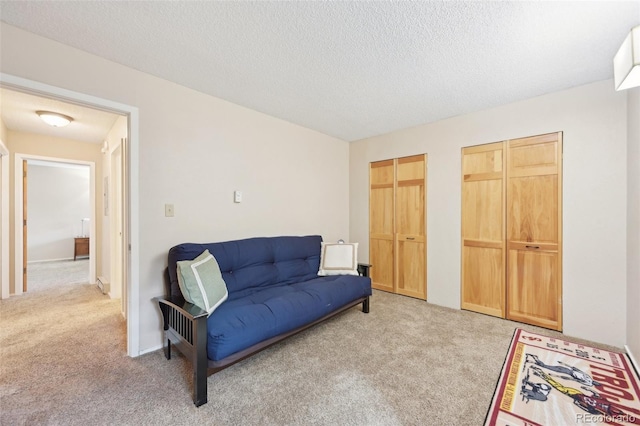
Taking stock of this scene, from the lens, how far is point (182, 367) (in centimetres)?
200

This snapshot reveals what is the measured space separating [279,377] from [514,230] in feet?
9.07

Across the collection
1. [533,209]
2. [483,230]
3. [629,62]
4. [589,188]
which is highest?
[629,62]

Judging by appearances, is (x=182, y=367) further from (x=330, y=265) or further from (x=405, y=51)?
(x=405, y=51)

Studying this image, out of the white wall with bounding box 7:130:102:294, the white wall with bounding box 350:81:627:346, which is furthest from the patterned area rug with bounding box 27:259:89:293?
the white wall with bounding box 350:81:627:346

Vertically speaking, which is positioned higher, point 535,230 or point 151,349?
point 535,230

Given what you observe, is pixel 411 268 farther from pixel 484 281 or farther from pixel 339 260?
pixel 339 260

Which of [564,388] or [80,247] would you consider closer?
[564,388]

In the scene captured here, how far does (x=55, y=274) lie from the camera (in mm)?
4840

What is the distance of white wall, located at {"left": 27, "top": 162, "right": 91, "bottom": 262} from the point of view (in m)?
5.96

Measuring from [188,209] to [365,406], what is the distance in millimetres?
2123

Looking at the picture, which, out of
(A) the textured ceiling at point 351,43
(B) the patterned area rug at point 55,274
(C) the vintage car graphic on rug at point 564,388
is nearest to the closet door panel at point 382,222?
(A) the textured ceiling at point 351,43

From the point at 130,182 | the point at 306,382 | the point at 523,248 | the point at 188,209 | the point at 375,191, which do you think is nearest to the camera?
the point at 306,382

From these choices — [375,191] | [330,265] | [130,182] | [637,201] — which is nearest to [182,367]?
[130,182]

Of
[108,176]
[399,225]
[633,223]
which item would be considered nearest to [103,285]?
[108,176]
